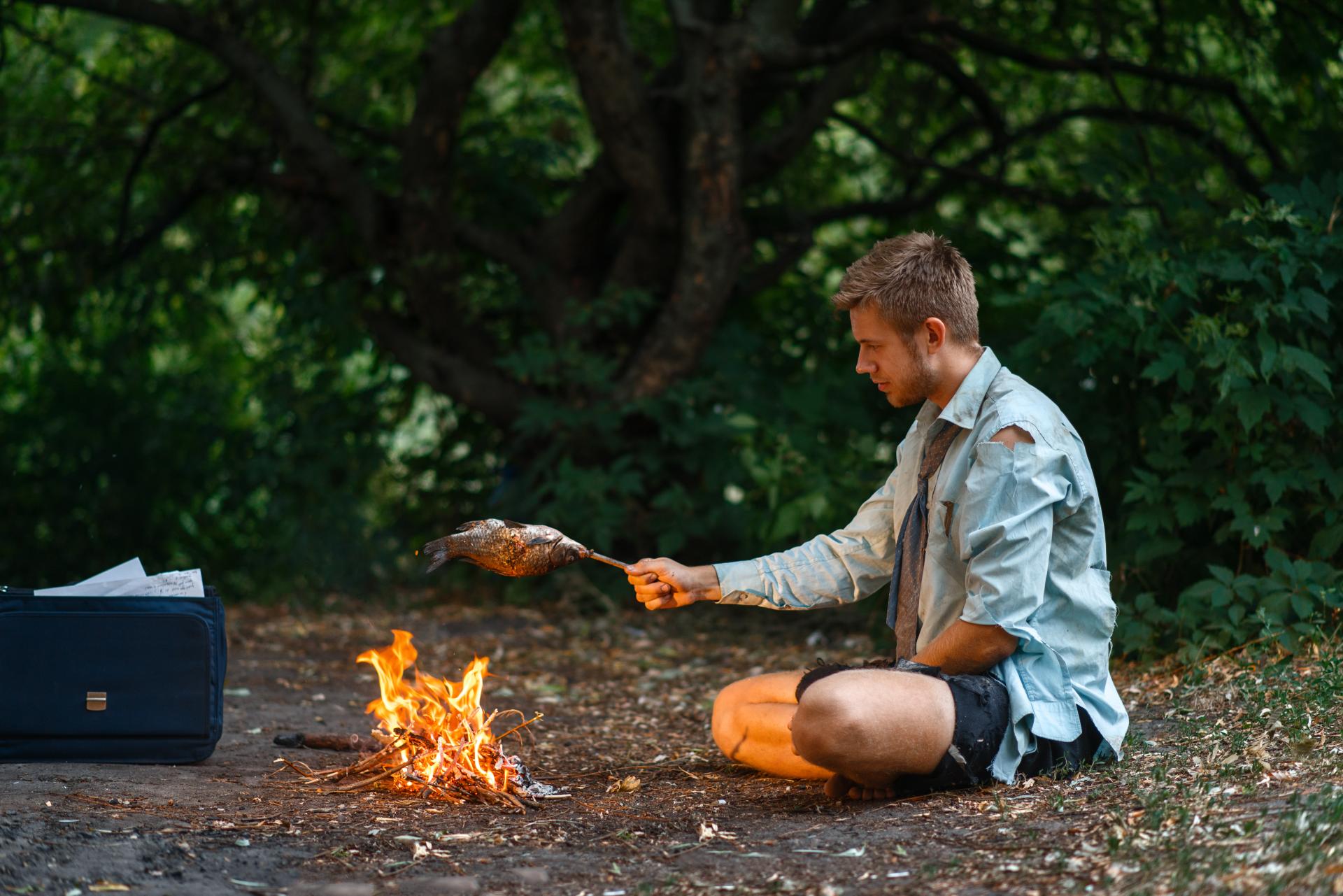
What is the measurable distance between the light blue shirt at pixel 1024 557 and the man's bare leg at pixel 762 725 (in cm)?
49

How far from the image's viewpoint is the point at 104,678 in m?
3.60

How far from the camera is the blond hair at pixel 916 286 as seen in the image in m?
3.05

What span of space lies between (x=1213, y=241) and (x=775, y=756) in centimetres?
279

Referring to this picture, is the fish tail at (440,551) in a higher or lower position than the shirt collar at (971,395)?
lower

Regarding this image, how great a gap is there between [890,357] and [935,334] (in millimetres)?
122

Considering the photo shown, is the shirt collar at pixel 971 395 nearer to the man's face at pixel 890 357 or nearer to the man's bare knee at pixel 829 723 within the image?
the man's face at pixel 890 357

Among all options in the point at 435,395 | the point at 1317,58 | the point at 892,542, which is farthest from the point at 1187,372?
the point at 435,395

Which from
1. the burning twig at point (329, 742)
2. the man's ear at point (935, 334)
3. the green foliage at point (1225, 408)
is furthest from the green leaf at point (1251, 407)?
the burning twig at point (329, 742)

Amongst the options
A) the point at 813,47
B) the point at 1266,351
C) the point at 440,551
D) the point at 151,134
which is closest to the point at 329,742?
the point at 440,551

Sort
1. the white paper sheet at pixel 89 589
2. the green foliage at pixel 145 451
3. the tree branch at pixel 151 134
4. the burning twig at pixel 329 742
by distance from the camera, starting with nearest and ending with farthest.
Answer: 1. the white paper sheet at pixel 89 589
2. the burning twig at pixel 329 742
3. the tree branch at pixel 151 134
4. the green foliage at pixel 145 451

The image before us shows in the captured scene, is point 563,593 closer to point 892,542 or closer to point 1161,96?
point 892,542

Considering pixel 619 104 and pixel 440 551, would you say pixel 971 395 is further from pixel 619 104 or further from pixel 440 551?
pixel 619 104

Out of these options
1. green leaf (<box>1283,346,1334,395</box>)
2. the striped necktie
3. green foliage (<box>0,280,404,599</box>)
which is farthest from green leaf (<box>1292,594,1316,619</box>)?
green foliage (<box>0,280,404,599</box>)

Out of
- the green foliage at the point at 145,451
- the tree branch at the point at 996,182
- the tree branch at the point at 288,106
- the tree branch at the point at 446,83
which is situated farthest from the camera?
the green foliage at the point at 145,451
